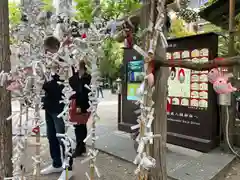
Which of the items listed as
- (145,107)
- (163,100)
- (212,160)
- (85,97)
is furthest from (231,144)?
(145,107)

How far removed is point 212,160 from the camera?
14.1ft

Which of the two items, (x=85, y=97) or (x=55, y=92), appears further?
(x=85, y=97)

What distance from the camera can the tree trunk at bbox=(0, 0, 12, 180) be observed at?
233 centimetres

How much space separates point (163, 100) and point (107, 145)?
138 inches

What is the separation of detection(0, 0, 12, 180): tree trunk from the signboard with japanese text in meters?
3.01

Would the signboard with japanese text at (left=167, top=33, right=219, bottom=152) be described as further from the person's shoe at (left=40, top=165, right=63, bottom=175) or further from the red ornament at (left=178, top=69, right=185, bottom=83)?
the person's shoe at (left=40, top=165, right=63, bottom=175)

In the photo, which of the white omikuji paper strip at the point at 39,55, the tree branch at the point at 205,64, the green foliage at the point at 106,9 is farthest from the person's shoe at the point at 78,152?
the tree branch at the point at 205,64

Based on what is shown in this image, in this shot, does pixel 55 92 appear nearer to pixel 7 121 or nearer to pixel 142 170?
pixel 7 121

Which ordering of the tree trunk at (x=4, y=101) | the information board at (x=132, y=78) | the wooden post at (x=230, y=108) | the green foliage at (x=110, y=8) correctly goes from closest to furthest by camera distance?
the tree trunk at (x=4, y=101), the green foliage at (x=110, y=8), the wooden post at (x=230, y=108), the information board at (x=132, y=78)

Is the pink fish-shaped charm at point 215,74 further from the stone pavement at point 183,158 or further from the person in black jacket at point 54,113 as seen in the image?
the stone pavement at point 183,158

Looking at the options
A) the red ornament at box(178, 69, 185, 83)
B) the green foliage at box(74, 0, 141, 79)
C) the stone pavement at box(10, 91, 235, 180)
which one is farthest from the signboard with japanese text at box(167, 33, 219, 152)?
the green foliage at box(74, 0, 141, 79)

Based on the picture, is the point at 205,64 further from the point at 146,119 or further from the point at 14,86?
the point at 14,86

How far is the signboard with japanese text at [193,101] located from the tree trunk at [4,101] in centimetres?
301

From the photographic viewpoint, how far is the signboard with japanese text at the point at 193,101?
15.5 ft
